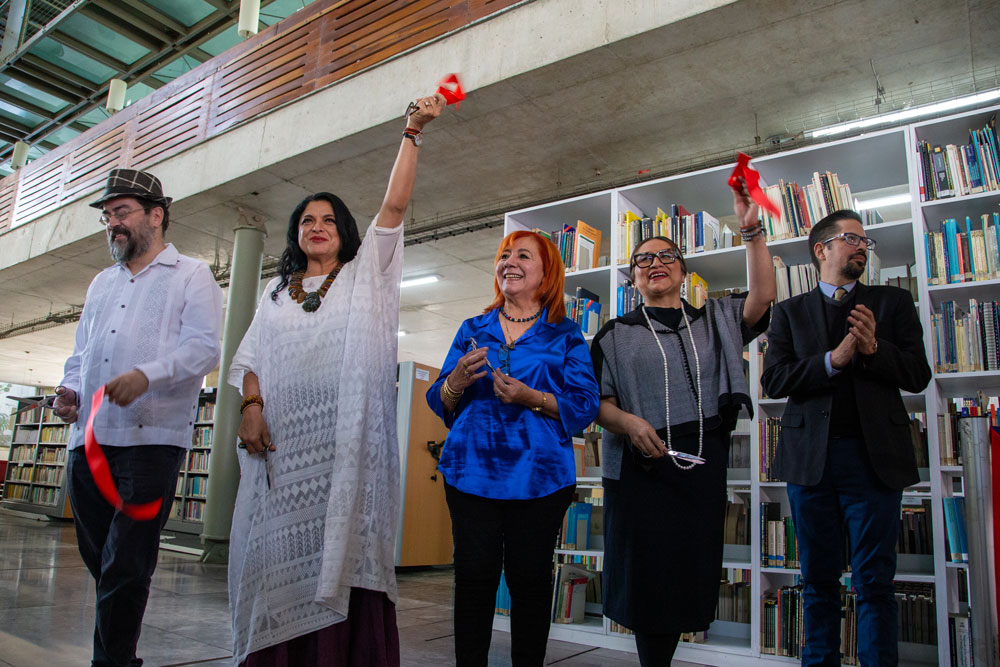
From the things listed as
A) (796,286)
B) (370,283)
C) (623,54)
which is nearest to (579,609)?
(796,286)

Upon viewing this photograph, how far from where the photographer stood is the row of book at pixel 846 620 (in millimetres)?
2699

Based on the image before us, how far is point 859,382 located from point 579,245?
6.68 feet

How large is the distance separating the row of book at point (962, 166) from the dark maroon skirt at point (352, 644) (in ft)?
9.33

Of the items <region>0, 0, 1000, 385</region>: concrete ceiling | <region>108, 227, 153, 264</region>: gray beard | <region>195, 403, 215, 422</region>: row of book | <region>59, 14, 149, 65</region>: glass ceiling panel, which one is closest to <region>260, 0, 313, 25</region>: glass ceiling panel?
<region>59, 14, 149, 65</region>: glass ceiling panel

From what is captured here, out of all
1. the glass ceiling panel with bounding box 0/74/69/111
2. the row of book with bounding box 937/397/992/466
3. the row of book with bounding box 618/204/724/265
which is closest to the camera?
the row of book with bounding box 937/397/992/466

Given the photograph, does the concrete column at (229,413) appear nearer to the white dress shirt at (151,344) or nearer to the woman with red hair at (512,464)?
the white dress shirt at (151,344)

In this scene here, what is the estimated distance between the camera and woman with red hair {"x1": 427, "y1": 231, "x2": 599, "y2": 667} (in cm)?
162

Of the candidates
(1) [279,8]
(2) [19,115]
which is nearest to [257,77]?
(1) [279,8]

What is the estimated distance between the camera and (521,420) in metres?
1.73

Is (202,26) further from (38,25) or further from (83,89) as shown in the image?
(83,89)

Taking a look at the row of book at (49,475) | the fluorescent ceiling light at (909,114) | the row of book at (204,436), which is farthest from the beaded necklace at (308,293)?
the row of book at (49,475)

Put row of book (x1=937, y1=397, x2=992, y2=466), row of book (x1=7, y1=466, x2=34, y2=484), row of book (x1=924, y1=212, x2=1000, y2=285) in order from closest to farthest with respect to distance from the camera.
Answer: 1. row of book (x1=937, y1=397, x2=992, y2=466)
2. row of book (x1=924, y1=212, x2=1000, y2=285)
3. row of book (x1=7, y1=466, x2=34, y2=484)

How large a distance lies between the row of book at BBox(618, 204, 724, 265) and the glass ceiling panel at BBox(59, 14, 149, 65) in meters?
8.03

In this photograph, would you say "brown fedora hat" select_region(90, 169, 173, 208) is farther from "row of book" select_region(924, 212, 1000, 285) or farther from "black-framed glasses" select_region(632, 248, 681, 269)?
"row of book" select_region(924, 212, 1000, 285)
